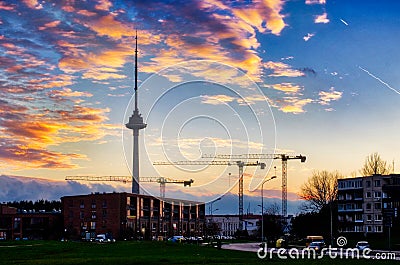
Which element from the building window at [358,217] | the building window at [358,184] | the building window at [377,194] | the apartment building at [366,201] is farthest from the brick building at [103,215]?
the building window at [377,194]

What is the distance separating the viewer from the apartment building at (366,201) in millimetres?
142750

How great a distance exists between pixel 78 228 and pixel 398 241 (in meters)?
103

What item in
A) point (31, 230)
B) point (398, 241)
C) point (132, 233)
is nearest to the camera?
point (398, 241)

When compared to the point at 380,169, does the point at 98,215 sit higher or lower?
lower

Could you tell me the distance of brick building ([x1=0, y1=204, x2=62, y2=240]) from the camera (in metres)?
186

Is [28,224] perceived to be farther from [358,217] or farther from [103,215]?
[358,217]

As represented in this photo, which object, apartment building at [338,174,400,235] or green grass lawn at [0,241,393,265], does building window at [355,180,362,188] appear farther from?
green grass lawn at [0,241,393,265]

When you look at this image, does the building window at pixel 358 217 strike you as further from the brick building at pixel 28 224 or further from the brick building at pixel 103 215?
the brick building at pixel 28 224

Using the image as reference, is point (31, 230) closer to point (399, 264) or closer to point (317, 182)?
point (317, 182)

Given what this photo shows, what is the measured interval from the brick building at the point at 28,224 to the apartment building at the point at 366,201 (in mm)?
80239

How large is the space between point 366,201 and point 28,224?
9720cm

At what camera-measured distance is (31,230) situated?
18900 cm

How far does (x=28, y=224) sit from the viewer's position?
18912cm

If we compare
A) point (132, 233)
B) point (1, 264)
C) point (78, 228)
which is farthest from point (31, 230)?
point (1, 264)
